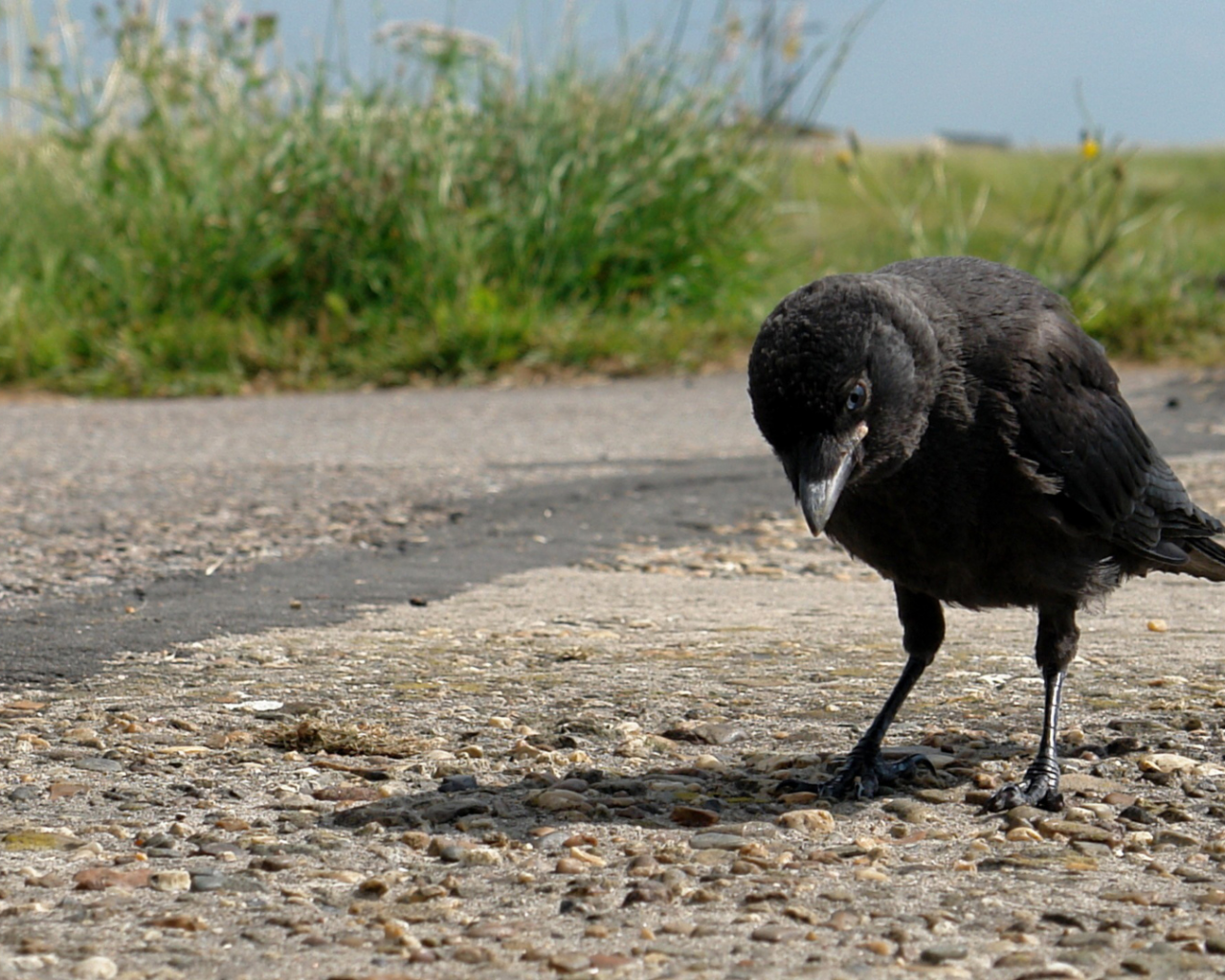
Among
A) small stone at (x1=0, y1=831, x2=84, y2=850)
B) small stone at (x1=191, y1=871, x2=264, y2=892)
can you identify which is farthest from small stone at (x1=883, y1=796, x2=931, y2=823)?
small stone at (x1=0, y1=831, x2=84, y2=850)

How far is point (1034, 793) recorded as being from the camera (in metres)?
2.92

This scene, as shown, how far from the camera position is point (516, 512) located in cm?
580

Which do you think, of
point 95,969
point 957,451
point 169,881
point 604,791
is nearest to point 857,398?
point 957,451

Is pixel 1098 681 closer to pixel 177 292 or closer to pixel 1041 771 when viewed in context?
pixel 1041 771

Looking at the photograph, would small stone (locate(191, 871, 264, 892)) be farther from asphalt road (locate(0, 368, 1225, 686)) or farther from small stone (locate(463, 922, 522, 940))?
asphalt road (locate(0, 368, 1225, 686))

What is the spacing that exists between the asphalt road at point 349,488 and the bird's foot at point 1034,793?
205cm

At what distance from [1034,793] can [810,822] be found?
17.6 inches

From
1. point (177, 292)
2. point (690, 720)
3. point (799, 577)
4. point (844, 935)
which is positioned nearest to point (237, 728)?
point (690, 720)

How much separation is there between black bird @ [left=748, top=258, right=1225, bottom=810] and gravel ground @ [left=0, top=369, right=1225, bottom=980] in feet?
0.82

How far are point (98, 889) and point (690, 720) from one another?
1396 mm

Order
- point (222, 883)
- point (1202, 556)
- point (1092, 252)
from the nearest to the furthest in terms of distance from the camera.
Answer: point (222, 883), point (1202, 556), point (1092, 252)

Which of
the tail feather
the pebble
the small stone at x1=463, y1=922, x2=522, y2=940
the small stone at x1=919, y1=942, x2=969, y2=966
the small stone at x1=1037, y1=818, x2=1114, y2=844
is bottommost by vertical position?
the pebble

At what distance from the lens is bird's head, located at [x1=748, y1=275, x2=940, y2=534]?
8.86 ft

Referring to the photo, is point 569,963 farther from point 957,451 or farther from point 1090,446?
point 1090,446
